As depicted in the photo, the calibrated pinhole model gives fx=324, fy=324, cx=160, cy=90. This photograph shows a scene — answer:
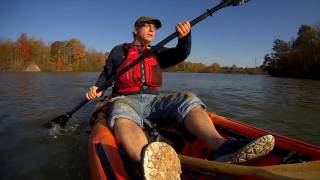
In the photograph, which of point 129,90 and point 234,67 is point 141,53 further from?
point 234,67

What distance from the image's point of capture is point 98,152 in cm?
258

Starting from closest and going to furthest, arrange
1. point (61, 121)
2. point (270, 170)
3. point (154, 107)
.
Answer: point (270, 170), point (154, 107), point (61, 121)

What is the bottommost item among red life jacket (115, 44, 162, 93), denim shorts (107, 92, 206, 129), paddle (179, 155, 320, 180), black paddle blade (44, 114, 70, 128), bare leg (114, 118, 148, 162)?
black paddle blade (44, 114, 70, 128)

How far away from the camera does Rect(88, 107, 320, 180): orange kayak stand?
2334 millimetres

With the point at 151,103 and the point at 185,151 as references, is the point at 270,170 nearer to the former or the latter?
the point at 185,151

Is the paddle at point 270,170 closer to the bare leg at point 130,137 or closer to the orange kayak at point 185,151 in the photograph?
the orange kayak at point 185,151

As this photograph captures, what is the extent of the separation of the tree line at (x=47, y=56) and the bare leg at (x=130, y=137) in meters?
51.0

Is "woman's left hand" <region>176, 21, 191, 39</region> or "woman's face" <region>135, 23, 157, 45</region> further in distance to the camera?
"woman's face" <region>135, 23, 157, 45</region>

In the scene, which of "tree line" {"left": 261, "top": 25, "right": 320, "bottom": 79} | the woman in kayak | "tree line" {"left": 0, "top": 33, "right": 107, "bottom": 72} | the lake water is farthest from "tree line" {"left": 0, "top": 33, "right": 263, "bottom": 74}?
the woman in kayak

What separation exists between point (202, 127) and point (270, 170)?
94 centimetres

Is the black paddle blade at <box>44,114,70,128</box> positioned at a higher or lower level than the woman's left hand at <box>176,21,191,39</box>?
lower

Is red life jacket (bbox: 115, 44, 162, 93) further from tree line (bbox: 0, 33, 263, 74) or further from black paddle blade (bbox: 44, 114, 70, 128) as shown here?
tree line (bbox: 0, 33, 263, 74)

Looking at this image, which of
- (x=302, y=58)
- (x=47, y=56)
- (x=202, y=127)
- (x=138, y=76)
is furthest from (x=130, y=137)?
(x=47, y=56)

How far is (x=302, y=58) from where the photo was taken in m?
38.9
